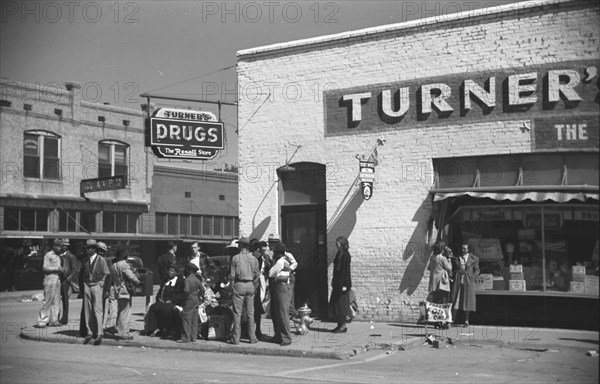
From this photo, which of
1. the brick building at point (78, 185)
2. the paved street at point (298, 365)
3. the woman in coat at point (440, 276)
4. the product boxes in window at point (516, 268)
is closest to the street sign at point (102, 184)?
the brick building at point (78, 185)

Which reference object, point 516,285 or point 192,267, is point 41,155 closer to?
point 192,267

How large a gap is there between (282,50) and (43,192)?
65.5 feet

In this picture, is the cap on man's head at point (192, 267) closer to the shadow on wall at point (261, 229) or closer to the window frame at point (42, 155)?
the shadow on wall at point (261, 229)

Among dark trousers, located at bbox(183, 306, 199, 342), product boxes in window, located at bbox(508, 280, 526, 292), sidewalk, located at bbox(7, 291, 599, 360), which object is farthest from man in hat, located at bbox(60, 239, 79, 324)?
product boxes in window, located at bbox(508, 280, 526, 292)

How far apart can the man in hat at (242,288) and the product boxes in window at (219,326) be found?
0.55 metres

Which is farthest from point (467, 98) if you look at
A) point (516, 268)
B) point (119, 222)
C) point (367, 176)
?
point (119, 222)

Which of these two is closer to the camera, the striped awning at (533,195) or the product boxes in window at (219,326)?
the product boxes in window at (219,326)

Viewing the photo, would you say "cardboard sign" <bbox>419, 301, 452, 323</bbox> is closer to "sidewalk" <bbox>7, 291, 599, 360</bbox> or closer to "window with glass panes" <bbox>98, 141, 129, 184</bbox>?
"sidewalk" <bbox>7, 291, 599, 360</bbox>

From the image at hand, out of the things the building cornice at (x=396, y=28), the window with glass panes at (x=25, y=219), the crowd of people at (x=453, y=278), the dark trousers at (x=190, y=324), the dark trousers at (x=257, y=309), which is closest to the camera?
the dark trousers at (x=190, y=324)

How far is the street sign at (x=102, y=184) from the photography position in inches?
1289

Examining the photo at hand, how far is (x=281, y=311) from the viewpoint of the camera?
1366cm

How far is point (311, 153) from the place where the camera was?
59.6ft

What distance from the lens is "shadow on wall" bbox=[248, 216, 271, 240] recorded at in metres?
18.8

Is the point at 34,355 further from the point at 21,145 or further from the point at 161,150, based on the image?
the point at 21,145
